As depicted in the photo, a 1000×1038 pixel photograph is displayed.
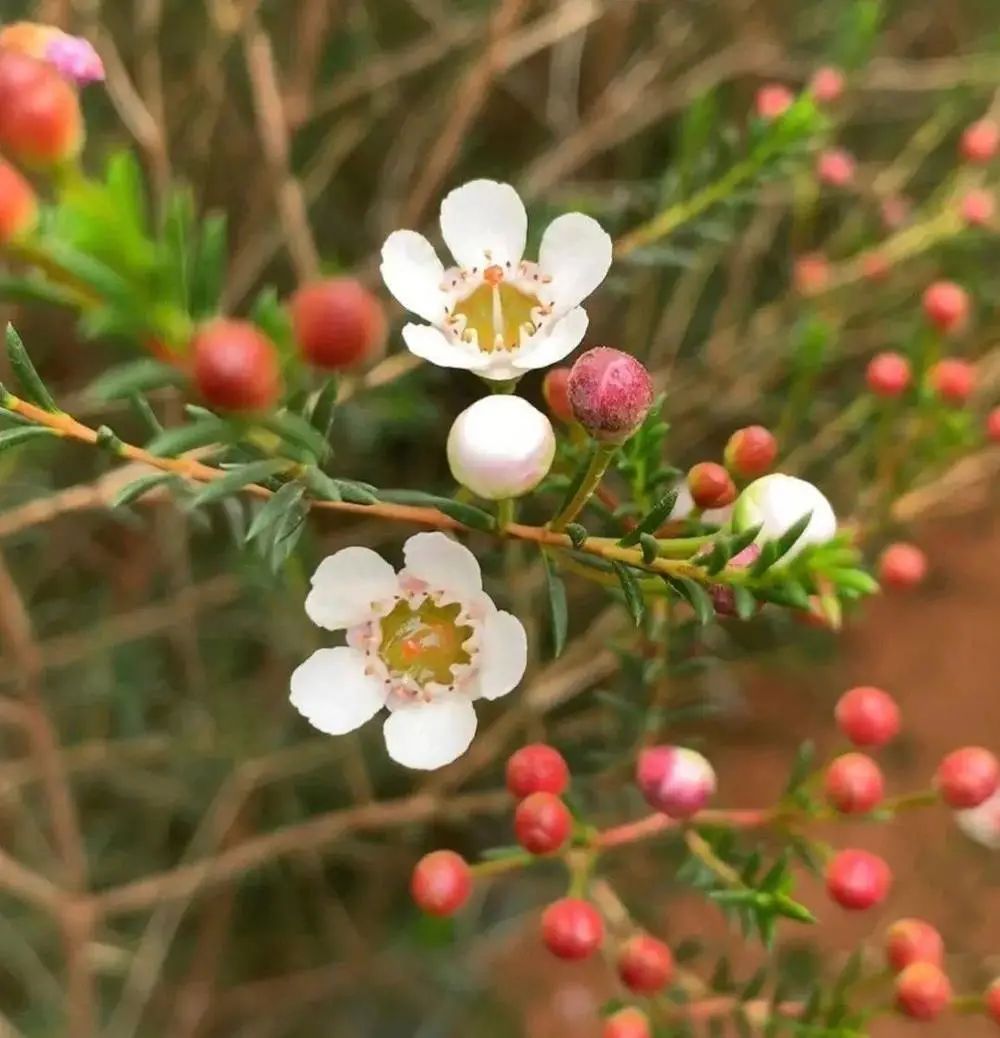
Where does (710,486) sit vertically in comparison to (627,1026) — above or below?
above

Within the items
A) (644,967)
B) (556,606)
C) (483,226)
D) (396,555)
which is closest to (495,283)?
(483,226)

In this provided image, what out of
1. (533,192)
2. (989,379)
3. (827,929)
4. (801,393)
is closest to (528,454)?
(801,393)

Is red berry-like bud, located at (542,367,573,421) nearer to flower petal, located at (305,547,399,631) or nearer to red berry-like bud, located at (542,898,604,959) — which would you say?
flower petal, located at (305,547,399,631)

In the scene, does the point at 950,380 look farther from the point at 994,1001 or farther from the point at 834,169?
the point at 994,1001

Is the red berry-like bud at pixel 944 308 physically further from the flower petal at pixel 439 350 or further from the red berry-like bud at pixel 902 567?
the flower petal at pixel 439 350

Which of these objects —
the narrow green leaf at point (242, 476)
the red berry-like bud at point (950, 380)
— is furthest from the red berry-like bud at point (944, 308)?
the narrow green leaf at point (242, 476)

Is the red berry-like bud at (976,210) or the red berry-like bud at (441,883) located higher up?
the red berry-like bud at (976,210)

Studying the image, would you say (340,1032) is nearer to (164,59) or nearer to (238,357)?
(164,59)

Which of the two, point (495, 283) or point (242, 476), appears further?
point (495, 283)
